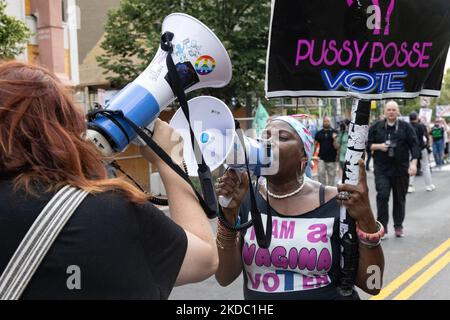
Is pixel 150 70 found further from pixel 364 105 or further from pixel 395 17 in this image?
pixel 395 17

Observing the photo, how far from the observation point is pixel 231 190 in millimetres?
2195

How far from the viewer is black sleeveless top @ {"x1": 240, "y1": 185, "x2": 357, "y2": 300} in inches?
84.8

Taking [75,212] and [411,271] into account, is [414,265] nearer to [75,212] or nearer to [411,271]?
[411,271]

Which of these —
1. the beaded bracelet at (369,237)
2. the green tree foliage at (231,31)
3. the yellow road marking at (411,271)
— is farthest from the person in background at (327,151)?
the beaded bracelet at (369,237)

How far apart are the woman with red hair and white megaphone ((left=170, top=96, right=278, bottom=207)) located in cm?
81

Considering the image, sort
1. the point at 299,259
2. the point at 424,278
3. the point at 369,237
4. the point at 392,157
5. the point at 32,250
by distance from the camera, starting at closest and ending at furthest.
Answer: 1. the point at 32,250
2. the point at 369,237
3. the point at 299,259
4. the point at 424,278
5. the point at 392,157

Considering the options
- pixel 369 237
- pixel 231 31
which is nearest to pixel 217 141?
pixel 369 237

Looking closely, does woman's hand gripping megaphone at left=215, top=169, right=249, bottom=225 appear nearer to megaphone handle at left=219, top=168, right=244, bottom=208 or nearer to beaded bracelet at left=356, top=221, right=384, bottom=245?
megaphone handle at left=219, top=168, right=244, bottom=208

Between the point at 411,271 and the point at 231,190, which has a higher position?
the point at 231,190

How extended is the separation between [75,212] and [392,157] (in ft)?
19.3

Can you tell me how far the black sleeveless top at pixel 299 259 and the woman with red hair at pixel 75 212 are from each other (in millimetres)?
896

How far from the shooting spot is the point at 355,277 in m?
2.11

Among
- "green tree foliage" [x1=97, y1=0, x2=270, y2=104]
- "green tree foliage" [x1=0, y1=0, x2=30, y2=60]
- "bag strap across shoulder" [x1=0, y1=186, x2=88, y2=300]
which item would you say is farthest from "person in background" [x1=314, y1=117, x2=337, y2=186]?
"bag strap across shoulder" [x1=0, y1=186, x2=88, y2=300]

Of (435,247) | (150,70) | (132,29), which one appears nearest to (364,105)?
(150,70)
